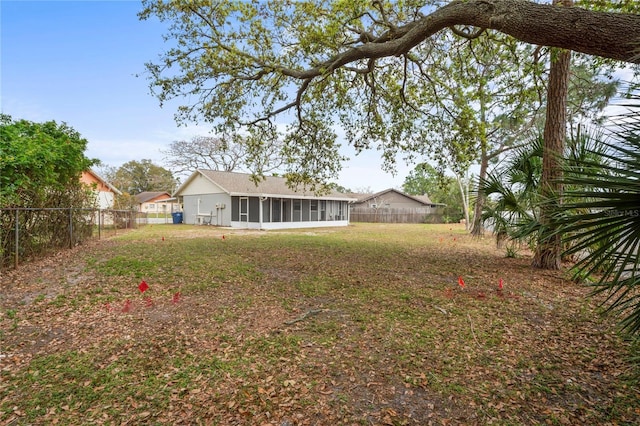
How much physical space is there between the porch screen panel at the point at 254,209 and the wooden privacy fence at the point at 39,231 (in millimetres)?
9810

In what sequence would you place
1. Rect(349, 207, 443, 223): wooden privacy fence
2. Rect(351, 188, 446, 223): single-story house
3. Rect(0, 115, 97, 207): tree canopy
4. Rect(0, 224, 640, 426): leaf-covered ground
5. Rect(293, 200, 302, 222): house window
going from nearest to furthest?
Rect(0, 224, 640, 426): leaf-covered ground < Rect(0, 115, 97, 207): tree canopy < Rect(293, 200, 302, 222): house window < Rect(349, 207, 443, 223): wooden privacy fence < Rect(351, 188, 446, 223): single-story house

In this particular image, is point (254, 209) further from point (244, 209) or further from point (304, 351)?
point (304, 351)

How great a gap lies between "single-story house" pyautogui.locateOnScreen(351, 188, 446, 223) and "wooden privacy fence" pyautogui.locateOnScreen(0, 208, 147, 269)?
26.8 m

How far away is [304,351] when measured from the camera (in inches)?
141

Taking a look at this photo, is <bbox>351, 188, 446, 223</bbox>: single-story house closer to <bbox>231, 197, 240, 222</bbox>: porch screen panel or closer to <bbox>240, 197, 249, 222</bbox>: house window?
<bbox>240, 197, 249, 222</bbox>: house window

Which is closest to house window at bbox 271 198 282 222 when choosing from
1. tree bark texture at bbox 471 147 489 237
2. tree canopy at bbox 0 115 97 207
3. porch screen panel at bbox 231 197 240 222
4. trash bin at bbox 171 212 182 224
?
porch screen panel at bbox 231 197 240 222

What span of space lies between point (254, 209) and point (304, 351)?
17295mm

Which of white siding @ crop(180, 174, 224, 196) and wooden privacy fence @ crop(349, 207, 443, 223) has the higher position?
white siding @ crop(180, 174, 224, 196)

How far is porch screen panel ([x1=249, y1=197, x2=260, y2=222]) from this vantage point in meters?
20.2

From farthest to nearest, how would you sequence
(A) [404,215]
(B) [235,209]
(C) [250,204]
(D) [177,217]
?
(A) [404,215] < (D) [177,217] < (B) [235,209] < (C) [250,204]

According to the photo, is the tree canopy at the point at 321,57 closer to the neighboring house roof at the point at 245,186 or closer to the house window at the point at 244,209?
the neighboring house roof at the point at 245,186

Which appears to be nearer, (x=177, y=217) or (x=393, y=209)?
(x=177, y=217)

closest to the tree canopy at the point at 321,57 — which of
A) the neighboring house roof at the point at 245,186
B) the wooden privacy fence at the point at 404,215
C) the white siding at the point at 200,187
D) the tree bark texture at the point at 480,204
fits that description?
the tree bark texture at the point at 480,204

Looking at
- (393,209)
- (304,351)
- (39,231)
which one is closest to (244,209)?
(39,231)
